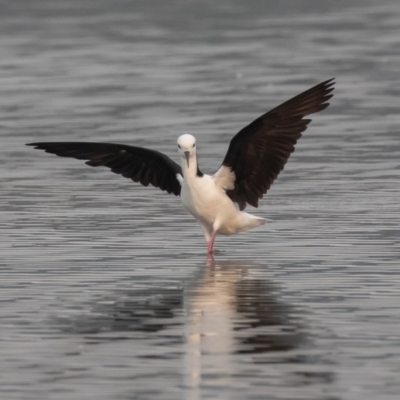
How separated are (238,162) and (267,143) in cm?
39

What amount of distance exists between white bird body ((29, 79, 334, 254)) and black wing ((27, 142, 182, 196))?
0.01 metres

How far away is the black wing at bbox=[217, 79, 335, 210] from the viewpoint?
1522 cm

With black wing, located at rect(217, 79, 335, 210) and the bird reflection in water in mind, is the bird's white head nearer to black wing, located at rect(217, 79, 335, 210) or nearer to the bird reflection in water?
black wing, located at rect(217, 79, 335, 210)

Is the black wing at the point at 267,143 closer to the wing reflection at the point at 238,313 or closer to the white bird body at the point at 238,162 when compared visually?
the white bird body at the point at 238,162

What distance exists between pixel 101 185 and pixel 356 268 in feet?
20.9

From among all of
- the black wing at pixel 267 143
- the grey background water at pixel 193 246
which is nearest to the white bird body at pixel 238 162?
the black wing at pixel 267 143

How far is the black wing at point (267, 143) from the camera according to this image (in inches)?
599

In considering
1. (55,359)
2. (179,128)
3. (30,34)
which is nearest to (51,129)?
(179,128)

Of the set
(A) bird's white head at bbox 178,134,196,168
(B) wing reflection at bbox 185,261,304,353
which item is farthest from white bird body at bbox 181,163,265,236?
(B) wing reflection at bbox 185,261,304,353

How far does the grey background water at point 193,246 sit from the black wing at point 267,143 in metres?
0.55

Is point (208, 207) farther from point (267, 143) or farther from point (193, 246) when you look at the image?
point (267, 143)

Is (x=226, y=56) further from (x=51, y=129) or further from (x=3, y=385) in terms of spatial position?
(x=3, y=385)

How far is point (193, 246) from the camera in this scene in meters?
15.8

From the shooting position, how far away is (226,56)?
1358 inches
